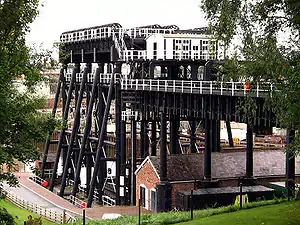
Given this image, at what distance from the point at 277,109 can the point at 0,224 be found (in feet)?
35.2

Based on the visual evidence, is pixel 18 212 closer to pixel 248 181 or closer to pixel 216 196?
pixel 216 196

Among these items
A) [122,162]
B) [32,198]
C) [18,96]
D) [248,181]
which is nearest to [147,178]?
[122,162]

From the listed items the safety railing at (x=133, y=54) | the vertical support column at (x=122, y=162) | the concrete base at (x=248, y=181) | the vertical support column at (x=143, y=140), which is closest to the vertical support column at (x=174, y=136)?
the vertical support column at (x=143, y=140)

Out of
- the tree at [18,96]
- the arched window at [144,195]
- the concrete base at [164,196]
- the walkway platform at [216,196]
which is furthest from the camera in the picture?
the arched window at [144,195]

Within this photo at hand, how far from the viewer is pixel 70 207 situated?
4797 cm

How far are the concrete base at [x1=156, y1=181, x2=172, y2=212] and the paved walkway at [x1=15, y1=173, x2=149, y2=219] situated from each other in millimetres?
2195

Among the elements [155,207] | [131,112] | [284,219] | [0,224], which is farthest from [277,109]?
[131,112]

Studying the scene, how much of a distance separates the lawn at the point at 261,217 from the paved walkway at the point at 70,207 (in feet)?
49.5

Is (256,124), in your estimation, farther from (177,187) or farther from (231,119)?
(177,187)

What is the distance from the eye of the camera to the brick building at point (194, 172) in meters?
43.3

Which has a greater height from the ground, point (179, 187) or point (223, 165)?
point (223, 165)

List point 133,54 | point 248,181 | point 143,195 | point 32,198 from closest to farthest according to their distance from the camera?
point 248,181, point 143,195, point 32,198, point 133,54

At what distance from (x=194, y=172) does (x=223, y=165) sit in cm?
363

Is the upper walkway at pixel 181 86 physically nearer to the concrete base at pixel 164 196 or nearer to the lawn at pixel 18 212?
the concrete base at pixel 164 196
